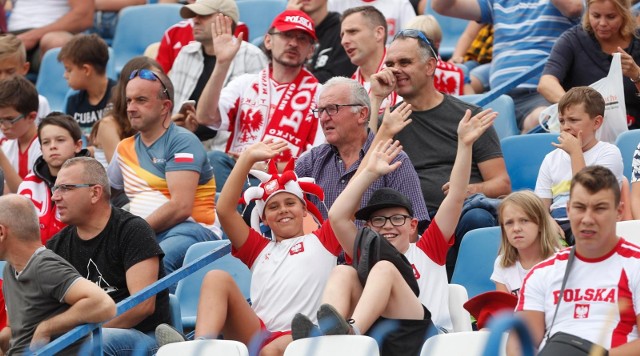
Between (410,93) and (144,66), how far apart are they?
5.54ft

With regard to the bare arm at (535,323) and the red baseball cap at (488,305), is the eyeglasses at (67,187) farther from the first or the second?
the bare arm at (535,323)

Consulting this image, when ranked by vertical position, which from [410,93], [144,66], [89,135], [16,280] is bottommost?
[16,280]

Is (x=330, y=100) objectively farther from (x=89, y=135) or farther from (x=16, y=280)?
(x=89, y=135)

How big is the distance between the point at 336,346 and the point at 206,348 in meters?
0.56

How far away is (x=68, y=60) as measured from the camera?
28.9 ft

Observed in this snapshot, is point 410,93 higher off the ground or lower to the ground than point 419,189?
higher

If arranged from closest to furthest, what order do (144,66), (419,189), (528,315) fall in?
(528,315)
(419,189)
(144,66)

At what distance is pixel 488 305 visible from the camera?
541 cm

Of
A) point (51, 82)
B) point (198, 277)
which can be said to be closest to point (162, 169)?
point (198, 277)

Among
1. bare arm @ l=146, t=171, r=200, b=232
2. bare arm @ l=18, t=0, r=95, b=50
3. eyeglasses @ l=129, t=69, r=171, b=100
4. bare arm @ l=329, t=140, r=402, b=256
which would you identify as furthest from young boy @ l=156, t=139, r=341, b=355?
bare arm @ l=18, t=0, r=95, b=50

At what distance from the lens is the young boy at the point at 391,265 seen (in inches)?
213

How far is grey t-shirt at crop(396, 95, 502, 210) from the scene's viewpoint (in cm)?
680

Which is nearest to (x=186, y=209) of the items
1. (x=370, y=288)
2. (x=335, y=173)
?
(x=335, y=173)

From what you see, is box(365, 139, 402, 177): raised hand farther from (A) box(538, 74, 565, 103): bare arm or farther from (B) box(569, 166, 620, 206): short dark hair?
(A) box(538, 74, 565, 103): bare arm
